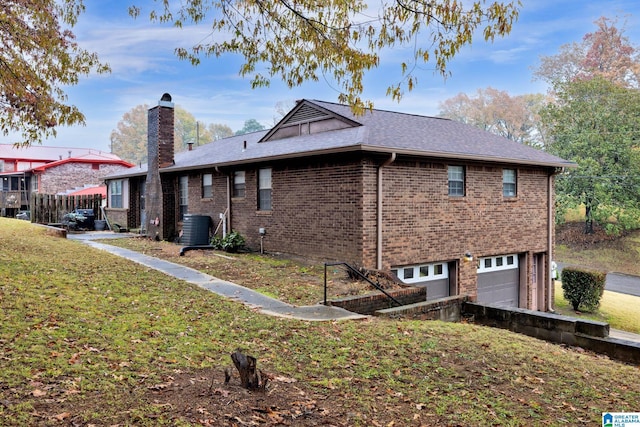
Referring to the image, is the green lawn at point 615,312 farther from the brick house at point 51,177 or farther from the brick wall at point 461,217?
the brick house at point 51,177

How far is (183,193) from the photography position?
2094 centimetres

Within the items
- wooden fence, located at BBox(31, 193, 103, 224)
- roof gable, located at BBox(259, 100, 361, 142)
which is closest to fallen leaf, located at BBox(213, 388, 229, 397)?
roof gable, located at BBox(259, 100, 361, 142)

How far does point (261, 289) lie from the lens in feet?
34.1

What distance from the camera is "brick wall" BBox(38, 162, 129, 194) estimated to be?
1603 inches

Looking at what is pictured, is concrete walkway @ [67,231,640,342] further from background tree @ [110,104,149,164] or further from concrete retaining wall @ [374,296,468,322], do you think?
background tree @ [110,104,149,164]

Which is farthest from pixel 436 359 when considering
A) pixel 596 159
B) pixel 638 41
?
pixel 638 41

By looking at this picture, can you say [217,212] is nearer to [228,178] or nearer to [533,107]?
[228,178]

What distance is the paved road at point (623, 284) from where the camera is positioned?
26.0 m

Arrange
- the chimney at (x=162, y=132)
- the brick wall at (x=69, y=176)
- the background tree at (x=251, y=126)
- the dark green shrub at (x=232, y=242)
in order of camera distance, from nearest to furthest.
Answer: the dark green shrub at (x=232, y=242) < the chimney at (x=162, y=132) < the brick wall at (x=69, y=176) < the background tree at (x=251, y=126)

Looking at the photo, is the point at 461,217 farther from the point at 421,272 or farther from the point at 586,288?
the point at 586,288

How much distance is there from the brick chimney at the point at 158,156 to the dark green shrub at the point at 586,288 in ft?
54.9

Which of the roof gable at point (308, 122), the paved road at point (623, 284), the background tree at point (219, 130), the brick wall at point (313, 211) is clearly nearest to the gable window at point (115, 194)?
the roof gable at point (308, 122)

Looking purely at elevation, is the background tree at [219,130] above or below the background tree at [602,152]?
above

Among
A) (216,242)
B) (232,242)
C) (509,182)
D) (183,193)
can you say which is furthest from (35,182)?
(509,182)
